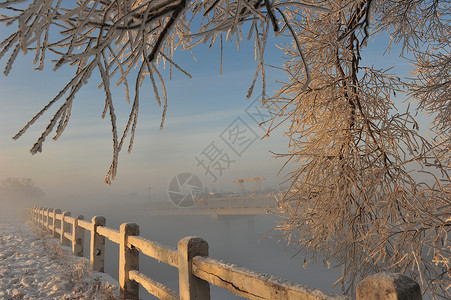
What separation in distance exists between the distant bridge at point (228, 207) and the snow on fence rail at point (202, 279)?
2228 centimetres

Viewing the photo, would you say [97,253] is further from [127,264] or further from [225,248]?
[225,248]

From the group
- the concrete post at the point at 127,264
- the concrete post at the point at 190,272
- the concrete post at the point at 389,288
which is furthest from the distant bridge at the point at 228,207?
the concrete post at the point at 389,288

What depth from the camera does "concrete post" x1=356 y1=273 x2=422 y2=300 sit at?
1.38 meters

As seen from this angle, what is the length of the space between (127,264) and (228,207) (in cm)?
2873

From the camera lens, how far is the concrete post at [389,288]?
1.38m

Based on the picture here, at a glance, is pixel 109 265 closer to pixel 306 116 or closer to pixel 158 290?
pixel 158 290

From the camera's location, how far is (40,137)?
115 cm

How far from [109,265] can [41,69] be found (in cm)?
2186

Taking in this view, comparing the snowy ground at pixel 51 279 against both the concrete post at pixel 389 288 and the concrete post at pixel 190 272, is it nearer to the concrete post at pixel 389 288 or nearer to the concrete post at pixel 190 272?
Result: the concrete post at pixel 190 272

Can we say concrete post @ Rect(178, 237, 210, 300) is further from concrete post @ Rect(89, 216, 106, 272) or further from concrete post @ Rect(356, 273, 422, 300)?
concrete post @ Rect(89, 216, 106, 272)

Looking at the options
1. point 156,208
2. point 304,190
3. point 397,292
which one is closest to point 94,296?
point 304,190

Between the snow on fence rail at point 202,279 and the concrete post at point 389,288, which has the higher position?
the concrete post at point 389,288

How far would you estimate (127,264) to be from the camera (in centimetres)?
473

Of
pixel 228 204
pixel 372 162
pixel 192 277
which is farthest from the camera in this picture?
pixel 228 204
